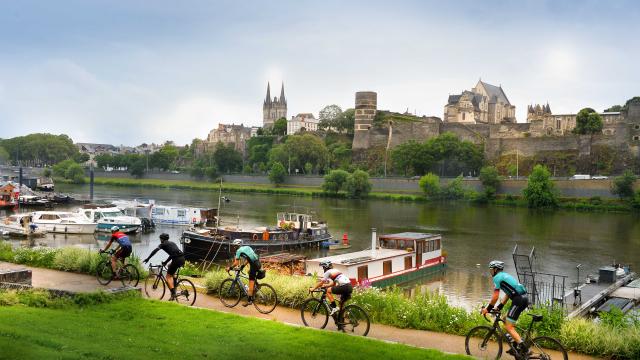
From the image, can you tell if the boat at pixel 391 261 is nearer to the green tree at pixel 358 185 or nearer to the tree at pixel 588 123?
the green tree at pixel 358 185

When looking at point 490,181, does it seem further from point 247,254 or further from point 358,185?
point 247,254

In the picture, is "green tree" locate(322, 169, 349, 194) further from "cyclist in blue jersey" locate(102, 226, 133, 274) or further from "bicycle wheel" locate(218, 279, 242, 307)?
"bicycle wheel" locate(218, 279, 242, 307)

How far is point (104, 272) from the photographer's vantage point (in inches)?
604

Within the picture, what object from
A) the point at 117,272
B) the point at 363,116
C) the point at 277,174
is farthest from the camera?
the point at 363,116

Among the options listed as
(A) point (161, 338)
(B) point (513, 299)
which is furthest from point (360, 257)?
(A) point (161, 338)

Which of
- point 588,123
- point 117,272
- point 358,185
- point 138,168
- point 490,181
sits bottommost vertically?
point 117,272

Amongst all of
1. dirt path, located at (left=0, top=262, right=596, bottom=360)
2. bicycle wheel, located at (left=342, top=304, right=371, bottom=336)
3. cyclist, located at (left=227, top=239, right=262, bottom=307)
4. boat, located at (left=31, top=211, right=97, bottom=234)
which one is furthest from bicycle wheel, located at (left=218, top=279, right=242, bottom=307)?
boat, located at (left=31, top=211, right=97, bottom=234)

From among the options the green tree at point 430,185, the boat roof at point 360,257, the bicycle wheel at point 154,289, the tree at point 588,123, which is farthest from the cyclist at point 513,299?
the tree at point 588,123

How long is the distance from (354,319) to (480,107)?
107743 mm

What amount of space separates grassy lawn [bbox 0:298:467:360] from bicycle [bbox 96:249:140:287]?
309cm

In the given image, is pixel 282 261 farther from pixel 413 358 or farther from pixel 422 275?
pixel 413 358

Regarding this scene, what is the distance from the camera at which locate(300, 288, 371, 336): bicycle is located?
1138cm

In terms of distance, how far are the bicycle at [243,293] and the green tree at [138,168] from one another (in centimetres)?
11282

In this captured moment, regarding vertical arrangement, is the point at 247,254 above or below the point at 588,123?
below
